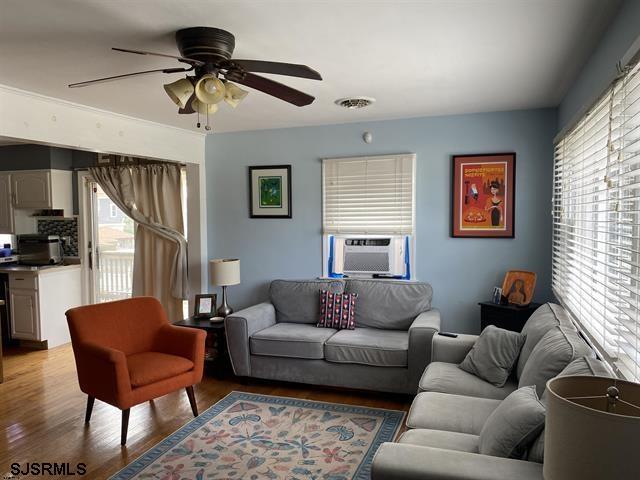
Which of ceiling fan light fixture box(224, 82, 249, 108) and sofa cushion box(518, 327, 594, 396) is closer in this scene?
sofa cushion box(518, 327, 594, 396)

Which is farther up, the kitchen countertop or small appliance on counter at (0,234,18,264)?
small appliance on counter at (0,234,18,264)

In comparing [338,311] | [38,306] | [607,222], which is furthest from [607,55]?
[38,306]

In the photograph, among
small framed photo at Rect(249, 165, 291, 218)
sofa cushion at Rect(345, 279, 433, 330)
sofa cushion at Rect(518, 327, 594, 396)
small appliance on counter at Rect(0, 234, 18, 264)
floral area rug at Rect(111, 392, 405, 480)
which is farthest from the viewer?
small appliance on counter at Rect(0, 234, 18, 264)

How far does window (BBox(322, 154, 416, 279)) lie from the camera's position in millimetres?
4629

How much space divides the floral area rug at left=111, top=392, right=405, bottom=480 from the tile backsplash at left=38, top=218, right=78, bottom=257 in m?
3.47

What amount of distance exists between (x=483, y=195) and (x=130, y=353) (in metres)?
3.22

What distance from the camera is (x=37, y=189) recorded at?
228 inches

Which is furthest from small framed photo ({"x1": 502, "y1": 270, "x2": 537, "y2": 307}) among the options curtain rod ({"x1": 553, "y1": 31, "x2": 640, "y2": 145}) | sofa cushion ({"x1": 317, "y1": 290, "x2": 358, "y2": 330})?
curtain rod ({"x1": 553, "y1": 31, "x2": 640, "y2": 145})

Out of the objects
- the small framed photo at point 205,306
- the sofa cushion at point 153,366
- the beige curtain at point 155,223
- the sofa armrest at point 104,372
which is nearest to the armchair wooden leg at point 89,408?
the sofa armrest at point 104,372

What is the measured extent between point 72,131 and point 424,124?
299cm

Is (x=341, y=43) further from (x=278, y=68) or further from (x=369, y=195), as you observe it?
(x=369, y=195)

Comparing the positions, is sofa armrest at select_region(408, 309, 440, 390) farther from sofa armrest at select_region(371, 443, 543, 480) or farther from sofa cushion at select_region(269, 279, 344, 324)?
sofa armrest at select_region(371, 443, 543, 480)

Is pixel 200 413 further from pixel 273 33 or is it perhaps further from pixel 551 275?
pixel 551 275

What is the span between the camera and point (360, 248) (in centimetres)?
477
